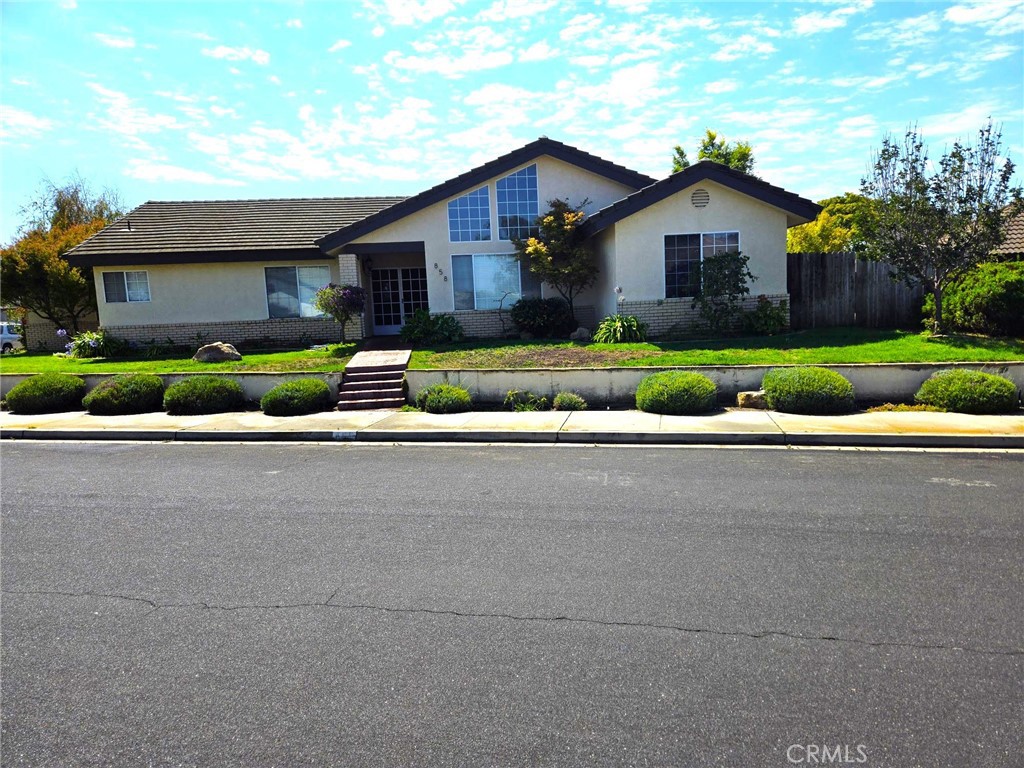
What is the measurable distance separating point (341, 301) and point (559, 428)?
968cm

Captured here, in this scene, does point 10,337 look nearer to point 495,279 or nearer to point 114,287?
point 114,287

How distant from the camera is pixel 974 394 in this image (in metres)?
11.0

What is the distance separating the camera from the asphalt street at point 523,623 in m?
3.18

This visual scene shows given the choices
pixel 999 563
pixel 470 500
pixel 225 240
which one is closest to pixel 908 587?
pixel 999 563

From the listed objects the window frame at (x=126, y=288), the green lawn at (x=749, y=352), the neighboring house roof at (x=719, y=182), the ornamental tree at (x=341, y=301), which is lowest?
the green lawn at (x=749, y=352)

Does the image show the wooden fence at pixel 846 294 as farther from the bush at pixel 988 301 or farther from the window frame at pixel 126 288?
the window frame at pixel 126 288

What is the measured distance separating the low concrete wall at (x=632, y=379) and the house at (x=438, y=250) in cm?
503

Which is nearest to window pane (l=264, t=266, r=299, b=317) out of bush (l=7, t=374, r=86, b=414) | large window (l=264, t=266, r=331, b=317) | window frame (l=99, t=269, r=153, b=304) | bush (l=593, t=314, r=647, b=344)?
large window (l=264, t=266, r=331, b=317)

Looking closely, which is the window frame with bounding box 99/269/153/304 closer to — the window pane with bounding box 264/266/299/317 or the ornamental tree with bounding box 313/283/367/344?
the window pane with bounding box 264/266/299/317

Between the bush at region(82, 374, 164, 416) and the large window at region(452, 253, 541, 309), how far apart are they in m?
8.53

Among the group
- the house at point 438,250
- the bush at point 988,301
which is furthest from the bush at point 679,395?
the bush at point 988,301

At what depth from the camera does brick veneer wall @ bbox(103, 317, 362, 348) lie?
70.5 feet

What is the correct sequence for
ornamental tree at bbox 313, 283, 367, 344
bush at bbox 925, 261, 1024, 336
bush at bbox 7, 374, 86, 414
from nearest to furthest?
bush at bbox 7, 374, 86, 414, bush at bbox 925, 261, 1024, 336, ornamental tree at bbox 313, 283, 367, 344

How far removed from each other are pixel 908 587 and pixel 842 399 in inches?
287
